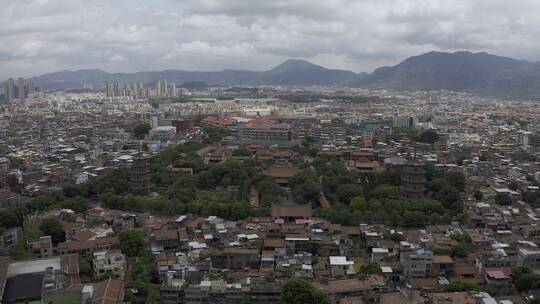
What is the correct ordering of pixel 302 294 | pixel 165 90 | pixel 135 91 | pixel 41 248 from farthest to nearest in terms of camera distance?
pixel 165 90 → pixel 135 91 → pixel 41 248 → pixel 302 294

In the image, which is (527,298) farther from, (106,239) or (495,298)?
(106,239)

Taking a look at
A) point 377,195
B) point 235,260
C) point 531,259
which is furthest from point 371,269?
point 377,195

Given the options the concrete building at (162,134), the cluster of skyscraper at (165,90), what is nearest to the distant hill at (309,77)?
the cluster of skyscraper at (165,90)

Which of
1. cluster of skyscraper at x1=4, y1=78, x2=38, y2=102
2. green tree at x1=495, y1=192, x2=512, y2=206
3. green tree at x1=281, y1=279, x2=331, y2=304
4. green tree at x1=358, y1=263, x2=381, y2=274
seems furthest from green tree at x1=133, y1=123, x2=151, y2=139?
cluster of skyscraper at x1=4, y1=78, x2=38, y2=102

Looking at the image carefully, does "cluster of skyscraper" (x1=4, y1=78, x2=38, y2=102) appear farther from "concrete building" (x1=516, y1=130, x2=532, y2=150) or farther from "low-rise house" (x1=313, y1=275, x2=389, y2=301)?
"low-rise house" (x1=313, y1=275, x2=389, y2=301)

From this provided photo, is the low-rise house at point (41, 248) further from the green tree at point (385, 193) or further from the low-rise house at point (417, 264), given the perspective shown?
the green tree at point (385, 193)

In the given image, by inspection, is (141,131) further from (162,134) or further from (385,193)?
(385,193)
